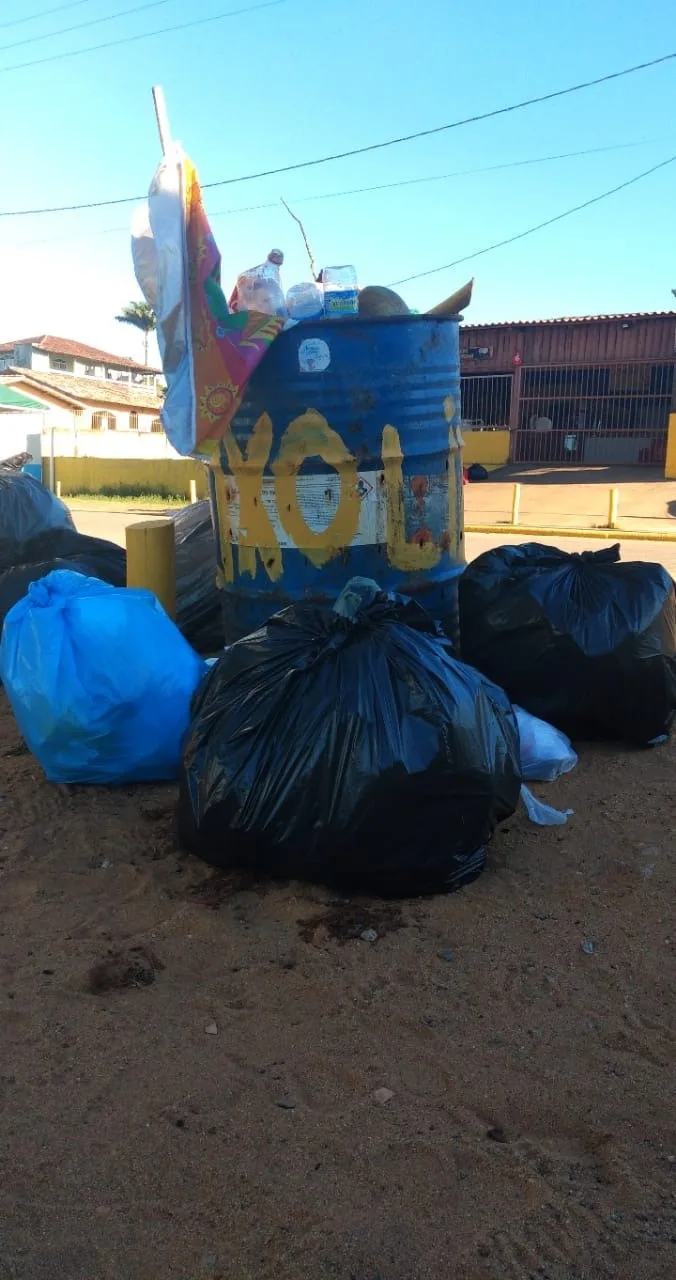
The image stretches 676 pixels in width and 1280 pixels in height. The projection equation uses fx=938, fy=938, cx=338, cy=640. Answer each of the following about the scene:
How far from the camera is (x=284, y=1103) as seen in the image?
5.63ft

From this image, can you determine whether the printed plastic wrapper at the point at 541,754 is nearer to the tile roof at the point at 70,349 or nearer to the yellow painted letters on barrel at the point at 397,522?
the yellow painted letters on barrel at the point at 397,522

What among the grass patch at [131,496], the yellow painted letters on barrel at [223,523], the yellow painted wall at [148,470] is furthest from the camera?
the grass patch at [131,496]

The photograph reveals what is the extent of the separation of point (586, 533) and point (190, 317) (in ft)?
30.2

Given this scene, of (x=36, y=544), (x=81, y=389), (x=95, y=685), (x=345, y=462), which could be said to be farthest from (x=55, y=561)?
(x=81, y=389)

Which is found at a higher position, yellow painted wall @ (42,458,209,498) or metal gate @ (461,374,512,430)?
metal gate @ (461,374,512,430)

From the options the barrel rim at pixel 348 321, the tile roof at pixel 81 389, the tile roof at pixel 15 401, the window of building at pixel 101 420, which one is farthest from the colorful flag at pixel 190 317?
the window of building at pixel 101 420

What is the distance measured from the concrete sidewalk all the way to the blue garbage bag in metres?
9.83

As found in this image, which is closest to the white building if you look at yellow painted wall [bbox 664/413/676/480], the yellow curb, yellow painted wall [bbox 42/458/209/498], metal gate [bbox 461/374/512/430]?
yellow painted wall [bbox 42/458/209/498]

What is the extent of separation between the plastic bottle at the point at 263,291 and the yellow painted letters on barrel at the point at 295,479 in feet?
1.23

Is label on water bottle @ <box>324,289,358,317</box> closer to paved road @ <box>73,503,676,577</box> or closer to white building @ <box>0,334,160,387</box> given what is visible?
paved road @ <box>73,503,676,577</box>

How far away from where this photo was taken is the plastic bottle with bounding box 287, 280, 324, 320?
10.5 ft

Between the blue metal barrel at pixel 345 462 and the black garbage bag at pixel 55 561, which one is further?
the black garbage bag at pixel 55 561

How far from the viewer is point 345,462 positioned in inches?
126

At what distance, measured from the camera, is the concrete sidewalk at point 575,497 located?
1325cm
